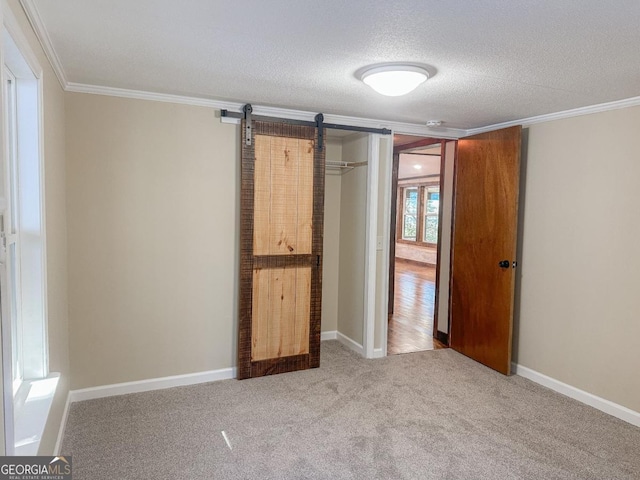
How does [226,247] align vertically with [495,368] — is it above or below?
above

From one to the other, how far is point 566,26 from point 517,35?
0.19m

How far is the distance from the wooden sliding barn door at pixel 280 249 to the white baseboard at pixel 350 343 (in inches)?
22.8

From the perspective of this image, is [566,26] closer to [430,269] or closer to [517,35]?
[517,35]

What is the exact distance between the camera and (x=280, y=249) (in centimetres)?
359

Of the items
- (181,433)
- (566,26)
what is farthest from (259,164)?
(566,26)

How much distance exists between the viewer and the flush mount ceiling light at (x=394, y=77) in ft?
7.66

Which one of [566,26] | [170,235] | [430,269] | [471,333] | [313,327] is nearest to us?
[566,26]

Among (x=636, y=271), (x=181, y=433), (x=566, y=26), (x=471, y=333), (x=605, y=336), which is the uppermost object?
(x=566, y=26)

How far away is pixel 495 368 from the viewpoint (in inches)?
150

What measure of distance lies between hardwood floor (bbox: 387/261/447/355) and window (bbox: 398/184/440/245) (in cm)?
144

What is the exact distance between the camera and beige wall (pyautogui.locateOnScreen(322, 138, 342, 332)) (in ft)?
15.1

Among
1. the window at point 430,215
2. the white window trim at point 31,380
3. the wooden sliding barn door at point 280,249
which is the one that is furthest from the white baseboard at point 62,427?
the window at point 430,215

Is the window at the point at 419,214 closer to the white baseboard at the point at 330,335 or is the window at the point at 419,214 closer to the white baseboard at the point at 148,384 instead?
the white baseboard at the point at 330,335

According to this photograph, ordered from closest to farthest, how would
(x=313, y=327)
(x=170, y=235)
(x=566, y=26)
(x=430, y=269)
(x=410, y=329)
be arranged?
(x=566, y=26)
(x=170, y=235)
(x=313, y=327)
(x=410, y=329)
(x=430, y=269)
